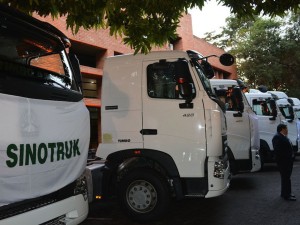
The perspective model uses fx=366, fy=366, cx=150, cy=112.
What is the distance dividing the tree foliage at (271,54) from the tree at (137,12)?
23255mm

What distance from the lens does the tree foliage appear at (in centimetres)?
2774

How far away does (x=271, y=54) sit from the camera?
92.1 ft

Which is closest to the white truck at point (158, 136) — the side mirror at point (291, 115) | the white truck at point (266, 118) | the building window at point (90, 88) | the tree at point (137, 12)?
the tree at point (137, 12)

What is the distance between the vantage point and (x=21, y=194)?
3047 millimetres

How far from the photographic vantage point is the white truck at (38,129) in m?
2.94

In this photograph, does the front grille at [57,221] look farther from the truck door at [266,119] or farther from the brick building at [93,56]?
the brick building at [93,56]

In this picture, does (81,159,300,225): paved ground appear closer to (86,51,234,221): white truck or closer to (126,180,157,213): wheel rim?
(126,180,157,213): wheel rim

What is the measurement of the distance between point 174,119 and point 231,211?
2058 mm

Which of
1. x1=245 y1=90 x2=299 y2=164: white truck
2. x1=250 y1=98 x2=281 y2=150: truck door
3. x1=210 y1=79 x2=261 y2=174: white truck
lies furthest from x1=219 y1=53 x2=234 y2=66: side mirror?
x1=250 y1=98 x2=281 y2=150: truck door

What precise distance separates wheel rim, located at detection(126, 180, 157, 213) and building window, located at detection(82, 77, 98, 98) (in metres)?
10.8

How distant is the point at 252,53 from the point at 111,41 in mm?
14815

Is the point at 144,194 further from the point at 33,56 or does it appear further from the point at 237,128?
the point at 237,128

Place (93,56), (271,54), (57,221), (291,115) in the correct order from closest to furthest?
(57,221) < (291,115) < (93,56) < (271,54)

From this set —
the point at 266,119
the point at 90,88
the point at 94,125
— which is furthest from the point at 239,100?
the point at 90,88
